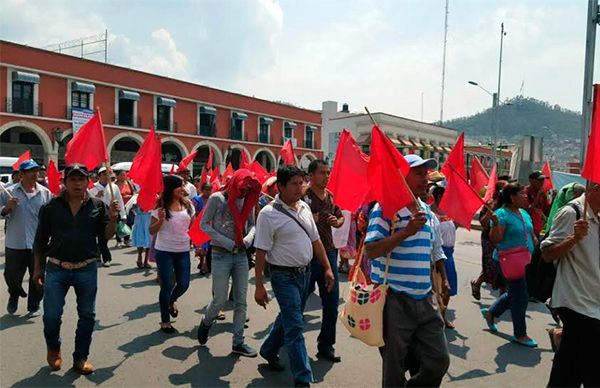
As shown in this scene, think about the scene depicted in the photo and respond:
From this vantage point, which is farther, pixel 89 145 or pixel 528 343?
pixel 89 145

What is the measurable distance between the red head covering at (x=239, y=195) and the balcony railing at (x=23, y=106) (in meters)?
30.8

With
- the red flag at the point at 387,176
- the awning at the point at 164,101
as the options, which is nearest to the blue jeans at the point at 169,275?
the red flag at the point at 387,176

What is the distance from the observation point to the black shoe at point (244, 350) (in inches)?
182

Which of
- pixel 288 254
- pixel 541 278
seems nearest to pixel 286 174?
pixel 288 254

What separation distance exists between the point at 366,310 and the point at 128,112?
123 feet

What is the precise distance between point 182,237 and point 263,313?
1.54 metres

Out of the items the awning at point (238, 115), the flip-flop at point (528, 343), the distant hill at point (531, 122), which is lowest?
the flip-flop at point (528, 343)

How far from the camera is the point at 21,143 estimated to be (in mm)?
33844

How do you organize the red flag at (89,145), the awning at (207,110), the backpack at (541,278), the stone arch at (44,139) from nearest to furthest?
1. the backpack at (541,278)
2. the red flag at (89,145)
3. the stone arch at (44,139)
4. the awning at (207,110)

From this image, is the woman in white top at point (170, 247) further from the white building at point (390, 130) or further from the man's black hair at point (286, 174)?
the white building at point (390, 130)

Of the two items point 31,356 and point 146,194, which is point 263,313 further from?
point 31,356

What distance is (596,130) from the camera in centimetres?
319

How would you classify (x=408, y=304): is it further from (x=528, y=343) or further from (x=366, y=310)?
(x=528, y=343)

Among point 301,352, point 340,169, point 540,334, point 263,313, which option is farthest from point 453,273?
point 301,352
